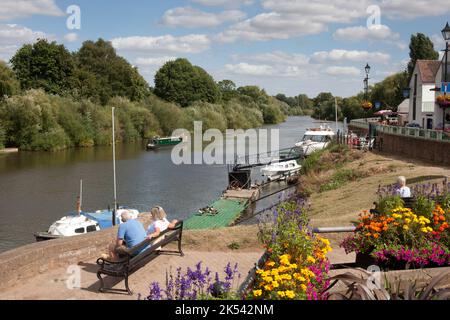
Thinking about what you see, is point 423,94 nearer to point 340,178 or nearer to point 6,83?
point 340,178

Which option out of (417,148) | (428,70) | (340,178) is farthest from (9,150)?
(417,148)

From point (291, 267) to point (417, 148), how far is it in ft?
87.1

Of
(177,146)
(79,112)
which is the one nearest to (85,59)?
(79,112)

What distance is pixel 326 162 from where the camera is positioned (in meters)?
35.8

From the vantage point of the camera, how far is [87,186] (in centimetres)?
3812

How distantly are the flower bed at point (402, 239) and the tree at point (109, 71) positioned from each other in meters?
83.4

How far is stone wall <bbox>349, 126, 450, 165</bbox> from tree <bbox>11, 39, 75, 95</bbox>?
55.9 m

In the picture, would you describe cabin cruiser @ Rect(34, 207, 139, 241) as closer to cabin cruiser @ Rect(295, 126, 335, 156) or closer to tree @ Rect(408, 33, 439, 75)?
cabin cruiser @ Rect(295, 126, 335, 156)

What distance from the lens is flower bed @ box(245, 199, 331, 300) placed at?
5.33 m

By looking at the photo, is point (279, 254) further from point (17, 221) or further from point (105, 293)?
point (17, 221)

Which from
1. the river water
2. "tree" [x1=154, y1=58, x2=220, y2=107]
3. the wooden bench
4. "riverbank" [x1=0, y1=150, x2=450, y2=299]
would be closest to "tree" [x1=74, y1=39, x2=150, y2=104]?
"tree" [x1=154, y1=58, x2=220, y2=107]

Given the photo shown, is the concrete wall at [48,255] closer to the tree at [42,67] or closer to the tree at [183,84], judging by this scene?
the tree at [42,67]

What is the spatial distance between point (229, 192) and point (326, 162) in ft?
24.2

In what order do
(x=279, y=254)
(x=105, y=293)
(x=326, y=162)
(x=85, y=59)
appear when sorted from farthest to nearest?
(x=85, y=59) → (x=326, y=162) → (x=105, y=293) → (x=279, y=254)
